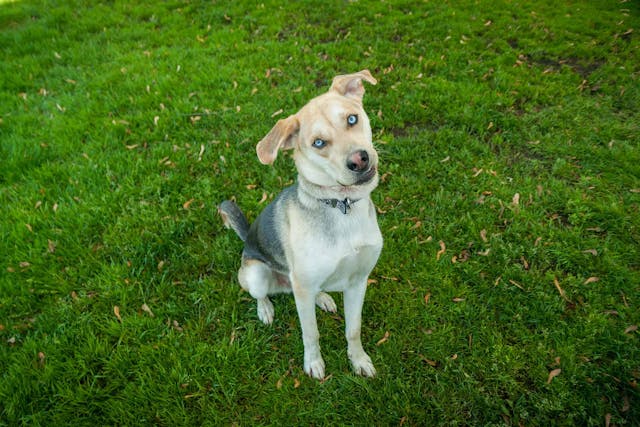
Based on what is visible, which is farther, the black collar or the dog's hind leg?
the dog's hind leg

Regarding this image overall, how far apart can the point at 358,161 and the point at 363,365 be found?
2056mm

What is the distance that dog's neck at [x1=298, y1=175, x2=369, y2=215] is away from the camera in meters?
2.82

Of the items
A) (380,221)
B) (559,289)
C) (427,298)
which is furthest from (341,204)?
(559,289)

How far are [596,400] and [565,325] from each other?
0.70m

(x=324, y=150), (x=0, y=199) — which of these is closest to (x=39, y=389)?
(x=0, y=199)

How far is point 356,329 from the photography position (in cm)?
345

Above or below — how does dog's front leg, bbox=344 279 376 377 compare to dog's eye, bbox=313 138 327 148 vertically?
below

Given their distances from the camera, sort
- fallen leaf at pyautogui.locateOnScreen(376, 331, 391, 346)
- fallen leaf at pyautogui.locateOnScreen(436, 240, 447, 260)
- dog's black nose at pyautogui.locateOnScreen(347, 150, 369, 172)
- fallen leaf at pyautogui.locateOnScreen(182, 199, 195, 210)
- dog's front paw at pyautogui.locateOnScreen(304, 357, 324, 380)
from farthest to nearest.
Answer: fallen leaf at pyautogui.locateOnScreen(182, 199, 195, 210), fallen leaf at pyautogui.locateOnScreen(436, 240, 447, 260), fallen leaf at pyautogui.locateOnScreen(376, 331, 391, 346), dog's front paw at pyautogui.locateOnScreen(304, 357, 324, 380), dog's black nose at pyautogui.locateOnScreen(347, 150, 369, 172)

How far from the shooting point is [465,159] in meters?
5.49

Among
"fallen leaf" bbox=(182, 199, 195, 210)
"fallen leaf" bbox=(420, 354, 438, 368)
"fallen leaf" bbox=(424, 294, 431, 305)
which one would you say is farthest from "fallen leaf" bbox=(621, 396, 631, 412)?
"fallen leaf" bbox=(182, 199, 195, 210)

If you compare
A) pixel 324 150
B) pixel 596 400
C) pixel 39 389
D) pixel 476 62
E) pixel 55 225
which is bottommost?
pixel 596 400

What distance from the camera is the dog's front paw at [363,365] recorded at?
11.6 feet

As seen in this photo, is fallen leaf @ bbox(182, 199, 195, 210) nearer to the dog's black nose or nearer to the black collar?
the black collar

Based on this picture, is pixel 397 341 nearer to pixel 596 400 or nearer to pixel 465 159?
pixel 596 400
